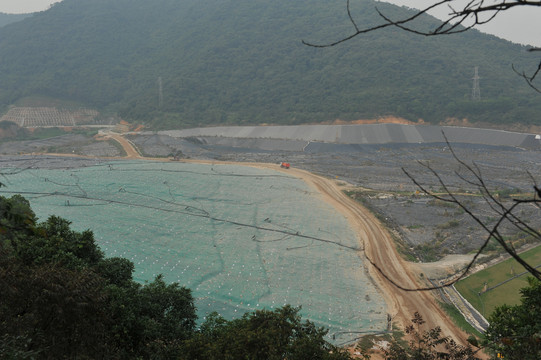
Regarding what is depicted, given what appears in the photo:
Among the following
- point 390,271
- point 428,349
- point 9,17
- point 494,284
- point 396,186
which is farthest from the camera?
point 9,17

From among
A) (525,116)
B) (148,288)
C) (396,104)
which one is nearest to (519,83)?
(525,116)

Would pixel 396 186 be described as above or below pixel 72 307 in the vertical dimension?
below

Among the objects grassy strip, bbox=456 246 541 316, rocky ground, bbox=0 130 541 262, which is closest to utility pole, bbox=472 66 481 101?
rocky ground, bbox=0 130 541 262

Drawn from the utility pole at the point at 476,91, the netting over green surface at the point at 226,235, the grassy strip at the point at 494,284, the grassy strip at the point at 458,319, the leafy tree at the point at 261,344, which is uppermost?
the utility pole at the point at 476,91

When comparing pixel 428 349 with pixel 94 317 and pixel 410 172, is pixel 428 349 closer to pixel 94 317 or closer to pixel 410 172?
pixel 94 317

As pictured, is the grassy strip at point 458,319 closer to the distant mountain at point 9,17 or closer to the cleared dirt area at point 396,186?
the cleared dirt area at point 396,186

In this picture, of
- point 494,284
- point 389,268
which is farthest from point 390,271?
point 494,284

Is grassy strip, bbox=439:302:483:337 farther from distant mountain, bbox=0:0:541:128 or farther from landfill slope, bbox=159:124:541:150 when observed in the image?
distant mountain, bbox=0:0:541:128

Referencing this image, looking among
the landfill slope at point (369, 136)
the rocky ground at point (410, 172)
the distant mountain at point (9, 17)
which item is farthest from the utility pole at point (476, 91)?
the distant mountain at point (9, 17)

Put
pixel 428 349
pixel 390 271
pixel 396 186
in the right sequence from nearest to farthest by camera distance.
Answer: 1. pixel 428 349
2. pixel 390 271
3. pixel 396 186
